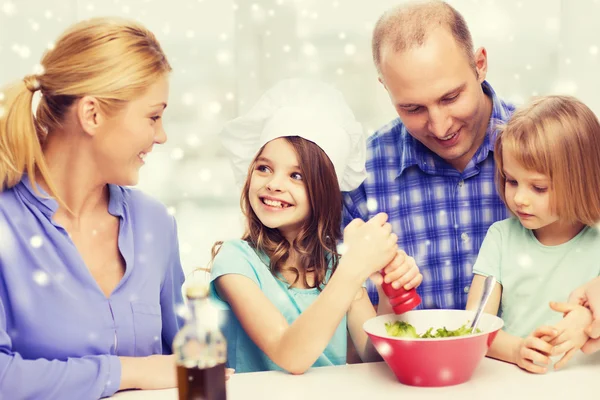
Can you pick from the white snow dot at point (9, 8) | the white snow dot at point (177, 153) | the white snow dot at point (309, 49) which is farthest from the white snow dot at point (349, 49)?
the white snow dot at point (9, 8)

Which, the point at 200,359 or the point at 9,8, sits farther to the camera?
the point at 9,8

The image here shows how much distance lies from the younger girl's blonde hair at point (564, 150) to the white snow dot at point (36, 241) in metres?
0.92

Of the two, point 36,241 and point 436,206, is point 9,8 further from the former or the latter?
point 436,206

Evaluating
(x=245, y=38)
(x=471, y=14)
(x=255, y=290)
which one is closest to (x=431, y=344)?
(x=255, y=290)

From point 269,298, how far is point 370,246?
35cm

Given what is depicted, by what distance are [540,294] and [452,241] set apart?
12.8 inches

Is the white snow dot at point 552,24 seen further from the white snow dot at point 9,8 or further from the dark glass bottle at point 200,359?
the dark glass bottle at point 200,359

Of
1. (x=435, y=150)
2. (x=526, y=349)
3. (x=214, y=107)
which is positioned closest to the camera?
(x=526, y=349)

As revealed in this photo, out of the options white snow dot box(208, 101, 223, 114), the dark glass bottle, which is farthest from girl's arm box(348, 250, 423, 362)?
white snow dot box(208, 101, 223, 114)

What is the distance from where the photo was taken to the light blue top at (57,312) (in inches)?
43.8

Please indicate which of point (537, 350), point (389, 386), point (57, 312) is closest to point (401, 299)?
point (389, 386)

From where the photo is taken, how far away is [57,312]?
1.24 metres

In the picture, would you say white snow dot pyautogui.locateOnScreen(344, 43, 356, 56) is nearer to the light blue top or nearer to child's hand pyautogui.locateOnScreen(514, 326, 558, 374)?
the light blue top

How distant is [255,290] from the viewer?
1.37 metres
